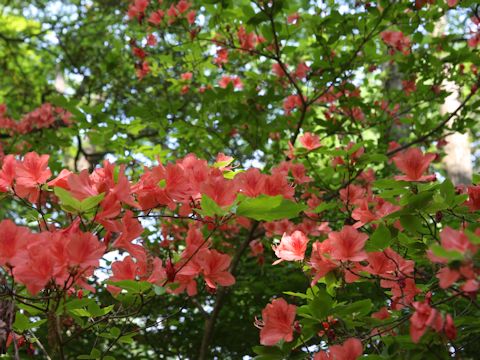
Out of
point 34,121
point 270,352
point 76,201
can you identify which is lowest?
point 270,352

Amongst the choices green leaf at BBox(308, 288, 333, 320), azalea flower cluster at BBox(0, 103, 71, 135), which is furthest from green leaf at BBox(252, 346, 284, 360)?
azalea flower cluster at BBox(0, 103, 71, 135)

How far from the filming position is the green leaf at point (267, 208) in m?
1.09

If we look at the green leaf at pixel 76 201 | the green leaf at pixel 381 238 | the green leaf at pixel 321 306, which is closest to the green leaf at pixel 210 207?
the green leaf at pixel 76 201

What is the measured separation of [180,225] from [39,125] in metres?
1.31

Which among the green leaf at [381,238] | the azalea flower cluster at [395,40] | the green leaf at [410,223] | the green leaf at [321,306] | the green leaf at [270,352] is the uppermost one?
the azalea flower cluster at [395,40]

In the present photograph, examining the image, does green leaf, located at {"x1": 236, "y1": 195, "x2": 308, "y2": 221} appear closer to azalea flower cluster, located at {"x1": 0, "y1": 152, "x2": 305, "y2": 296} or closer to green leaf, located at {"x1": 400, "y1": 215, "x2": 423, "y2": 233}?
azalea flower cluster, located at {"x1": 0, "y1": 152, "x2": 305, "y2": 296}

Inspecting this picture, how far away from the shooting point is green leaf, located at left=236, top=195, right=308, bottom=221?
1.09 metres

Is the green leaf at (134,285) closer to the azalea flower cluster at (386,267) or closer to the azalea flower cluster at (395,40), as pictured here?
the azalea flower cluster at (386,267)

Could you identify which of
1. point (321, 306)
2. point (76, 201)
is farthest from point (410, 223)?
point (76, 201)

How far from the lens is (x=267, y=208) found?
3.62 feet

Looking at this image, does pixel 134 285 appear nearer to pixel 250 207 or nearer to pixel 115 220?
pixel 115 220

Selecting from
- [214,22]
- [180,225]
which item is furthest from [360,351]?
[180,225]

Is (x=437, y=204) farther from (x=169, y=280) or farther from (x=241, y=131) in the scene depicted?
(x=241, y=131)

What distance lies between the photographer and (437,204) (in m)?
Result: 1.25
